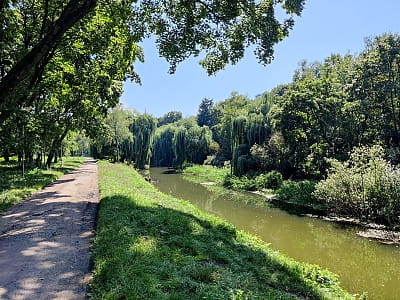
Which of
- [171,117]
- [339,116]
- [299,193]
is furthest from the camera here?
[171,117]

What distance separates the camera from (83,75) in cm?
1470

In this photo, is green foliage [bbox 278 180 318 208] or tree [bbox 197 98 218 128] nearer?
green foliage [bbox 278 180 318 208]

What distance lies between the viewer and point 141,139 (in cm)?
4231

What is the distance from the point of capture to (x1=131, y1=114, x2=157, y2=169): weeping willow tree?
42.4 m

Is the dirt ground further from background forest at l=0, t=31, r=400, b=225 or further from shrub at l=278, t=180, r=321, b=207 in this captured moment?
shrub at l=278, t=180, r=321, b=207

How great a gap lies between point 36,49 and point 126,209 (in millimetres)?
4644

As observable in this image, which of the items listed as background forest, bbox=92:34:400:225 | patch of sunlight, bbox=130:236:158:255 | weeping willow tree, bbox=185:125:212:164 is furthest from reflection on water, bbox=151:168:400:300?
weeping willow tree, bbox=185:125:212:164

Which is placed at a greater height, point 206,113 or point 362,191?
point 206,113

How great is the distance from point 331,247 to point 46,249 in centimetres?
996

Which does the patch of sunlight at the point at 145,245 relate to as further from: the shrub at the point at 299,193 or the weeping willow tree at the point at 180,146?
the weeping willow tree at the point at 180,146

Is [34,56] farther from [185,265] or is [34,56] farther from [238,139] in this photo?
[238,139]

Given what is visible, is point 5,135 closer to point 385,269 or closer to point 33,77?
point 33,77

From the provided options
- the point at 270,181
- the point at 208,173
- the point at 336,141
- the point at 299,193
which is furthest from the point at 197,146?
the point at 299,193

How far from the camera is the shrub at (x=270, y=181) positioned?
25.1 meters
